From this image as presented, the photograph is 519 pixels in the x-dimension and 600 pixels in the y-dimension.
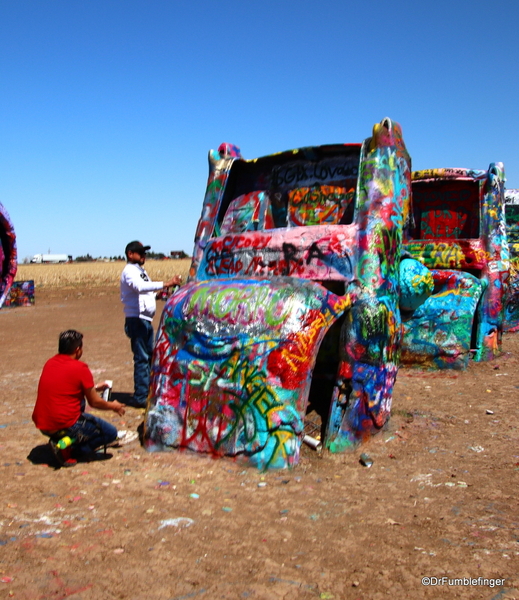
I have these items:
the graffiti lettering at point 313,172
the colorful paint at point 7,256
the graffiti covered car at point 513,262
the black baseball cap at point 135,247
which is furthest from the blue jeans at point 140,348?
the graffiti covered car at point 513,262

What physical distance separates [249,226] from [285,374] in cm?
213

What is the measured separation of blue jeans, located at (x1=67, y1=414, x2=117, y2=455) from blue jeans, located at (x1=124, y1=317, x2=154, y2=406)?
1.46m

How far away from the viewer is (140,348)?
19.3 ft

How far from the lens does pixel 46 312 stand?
17422mm

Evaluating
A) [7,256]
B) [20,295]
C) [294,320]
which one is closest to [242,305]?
[294,320]

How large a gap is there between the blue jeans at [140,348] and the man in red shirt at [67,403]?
4.67 ft

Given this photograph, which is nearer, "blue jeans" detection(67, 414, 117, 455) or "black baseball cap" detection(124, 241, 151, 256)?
"blue jeans" detection(67, 414, 117, 455)

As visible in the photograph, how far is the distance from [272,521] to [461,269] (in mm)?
5657

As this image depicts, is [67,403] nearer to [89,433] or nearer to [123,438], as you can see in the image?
[89,433]

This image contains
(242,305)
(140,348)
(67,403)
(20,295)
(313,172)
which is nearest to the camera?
(67,403)

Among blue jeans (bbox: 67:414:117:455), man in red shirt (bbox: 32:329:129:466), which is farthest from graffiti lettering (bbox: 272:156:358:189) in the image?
blue jeans (bbox: 67:414:117:455)

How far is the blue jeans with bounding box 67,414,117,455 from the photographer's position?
4.30m

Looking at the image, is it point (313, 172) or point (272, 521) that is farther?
point (313, 172)

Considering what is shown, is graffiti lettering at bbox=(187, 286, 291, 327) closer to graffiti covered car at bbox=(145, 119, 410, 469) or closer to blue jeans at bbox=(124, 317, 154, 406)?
graffiti covered car at bbox=(145, 119, 410, 469)
